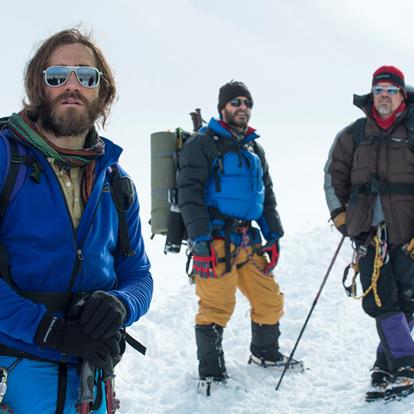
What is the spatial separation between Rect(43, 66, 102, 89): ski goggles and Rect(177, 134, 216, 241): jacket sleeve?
317cm

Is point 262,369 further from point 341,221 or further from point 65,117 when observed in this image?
point 65,117

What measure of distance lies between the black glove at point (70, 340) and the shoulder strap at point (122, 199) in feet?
1.87

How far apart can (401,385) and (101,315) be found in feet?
11.4

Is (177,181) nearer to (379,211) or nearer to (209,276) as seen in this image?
(209,276)

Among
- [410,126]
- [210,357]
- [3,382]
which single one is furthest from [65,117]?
[210,357]

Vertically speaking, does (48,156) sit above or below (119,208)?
above

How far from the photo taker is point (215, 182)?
6.14 metres

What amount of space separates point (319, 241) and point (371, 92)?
29.7 ft

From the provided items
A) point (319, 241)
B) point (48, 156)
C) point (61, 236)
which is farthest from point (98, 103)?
point (319, 241)

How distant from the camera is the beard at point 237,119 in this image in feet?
21.1

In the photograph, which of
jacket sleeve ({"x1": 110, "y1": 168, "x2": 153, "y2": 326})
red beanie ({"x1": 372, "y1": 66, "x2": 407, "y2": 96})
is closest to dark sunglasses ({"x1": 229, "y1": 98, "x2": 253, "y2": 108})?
red beanie ({"x1": 372, "y1": 66, "x2": 407, "y2": 96})

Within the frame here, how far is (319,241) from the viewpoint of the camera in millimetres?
14461

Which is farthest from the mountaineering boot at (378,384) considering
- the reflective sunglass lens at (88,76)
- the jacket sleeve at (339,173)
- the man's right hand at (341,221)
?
the reflective sunglass lens at (88,76)

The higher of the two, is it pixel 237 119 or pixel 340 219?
pixel 237 119
